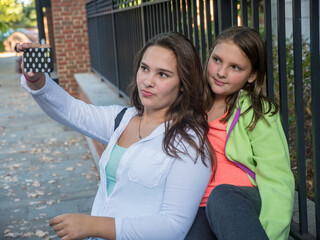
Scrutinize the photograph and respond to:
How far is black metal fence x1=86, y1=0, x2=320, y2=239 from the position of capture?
204 cm

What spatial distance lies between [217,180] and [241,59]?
57 centimetres

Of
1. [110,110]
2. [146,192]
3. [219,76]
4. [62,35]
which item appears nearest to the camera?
[146,192]

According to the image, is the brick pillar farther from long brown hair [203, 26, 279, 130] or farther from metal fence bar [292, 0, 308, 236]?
metal fence bar [292, 0, 308, 236]

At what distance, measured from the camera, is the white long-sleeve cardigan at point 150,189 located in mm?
1939

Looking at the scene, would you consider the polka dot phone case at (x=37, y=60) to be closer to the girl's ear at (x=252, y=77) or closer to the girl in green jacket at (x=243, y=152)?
the girl in green jacket at (x=243, y=152)

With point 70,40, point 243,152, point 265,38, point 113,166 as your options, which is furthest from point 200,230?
point 70,40

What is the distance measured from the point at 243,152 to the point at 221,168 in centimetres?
14

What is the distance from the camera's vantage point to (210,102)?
7.52ft

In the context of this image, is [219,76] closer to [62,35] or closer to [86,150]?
[86,150]

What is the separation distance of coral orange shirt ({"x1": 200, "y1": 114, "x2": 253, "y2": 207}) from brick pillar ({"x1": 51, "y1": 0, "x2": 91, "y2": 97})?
8185 mm

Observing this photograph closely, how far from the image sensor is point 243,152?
6.55 feet

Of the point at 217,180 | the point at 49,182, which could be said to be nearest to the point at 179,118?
the point at 217,180

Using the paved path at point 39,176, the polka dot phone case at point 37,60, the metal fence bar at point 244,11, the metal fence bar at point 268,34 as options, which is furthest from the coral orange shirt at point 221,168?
the paved path at point 39,176

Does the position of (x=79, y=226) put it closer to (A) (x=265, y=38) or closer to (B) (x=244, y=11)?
(A) (x=265, y=38)
